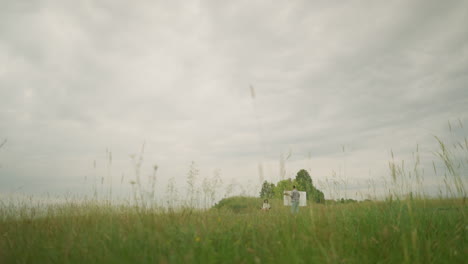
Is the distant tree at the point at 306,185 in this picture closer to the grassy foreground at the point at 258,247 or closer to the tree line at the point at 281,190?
the tree line at the point at 281,190

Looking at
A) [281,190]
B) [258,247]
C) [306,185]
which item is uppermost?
[306,185]

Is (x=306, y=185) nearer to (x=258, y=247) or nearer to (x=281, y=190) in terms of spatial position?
(x=281, y=190)

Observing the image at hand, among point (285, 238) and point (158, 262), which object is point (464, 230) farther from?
point (158, 262)

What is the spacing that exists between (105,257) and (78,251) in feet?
1.83

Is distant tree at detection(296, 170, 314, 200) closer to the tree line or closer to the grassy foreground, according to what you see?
the tree line

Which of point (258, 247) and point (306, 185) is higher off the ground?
point (306, 185)

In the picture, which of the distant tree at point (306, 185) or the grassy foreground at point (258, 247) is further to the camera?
the distant tree at point (306, 185)

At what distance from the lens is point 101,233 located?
3420mm

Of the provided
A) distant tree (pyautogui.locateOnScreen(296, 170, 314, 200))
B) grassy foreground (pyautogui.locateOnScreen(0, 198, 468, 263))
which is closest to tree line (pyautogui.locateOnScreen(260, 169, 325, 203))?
distant tree (pyautogui.locateOnScreen(296, 170, 314, 200))

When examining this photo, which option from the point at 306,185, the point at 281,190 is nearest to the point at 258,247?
the point at 306,185

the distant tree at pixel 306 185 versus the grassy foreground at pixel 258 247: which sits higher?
the distant tree at pixel 306 185

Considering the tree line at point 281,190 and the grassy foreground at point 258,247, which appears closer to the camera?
the grassy foreground at point 258,247

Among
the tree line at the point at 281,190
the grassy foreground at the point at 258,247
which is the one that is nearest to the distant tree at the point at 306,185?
the tree line at the point at 281,190

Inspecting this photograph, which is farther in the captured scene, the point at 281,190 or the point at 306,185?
the point at 281,190
